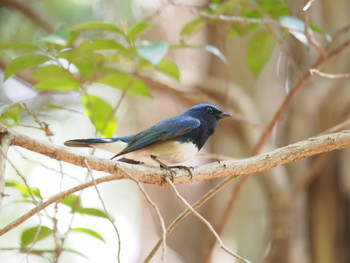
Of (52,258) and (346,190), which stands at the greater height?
(346,190)

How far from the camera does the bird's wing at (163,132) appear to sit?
375cm

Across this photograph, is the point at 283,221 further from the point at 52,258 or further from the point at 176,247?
the point at 52,258

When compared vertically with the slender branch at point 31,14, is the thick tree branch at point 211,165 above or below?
below

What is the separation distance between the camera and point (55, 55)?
3.45m

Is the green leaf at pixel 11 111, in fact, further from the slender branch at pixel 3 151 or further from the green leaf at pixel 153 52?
the green leaf at pixel 153 52

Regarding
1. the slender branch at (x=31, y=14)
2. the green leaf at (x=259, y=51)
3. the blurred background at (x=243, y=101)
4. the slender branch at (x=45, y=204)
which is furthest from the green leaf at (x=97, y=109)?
the slender branch at (x=31, y=14)

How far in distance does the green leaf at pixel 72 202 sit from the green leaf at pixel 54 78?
97 cm

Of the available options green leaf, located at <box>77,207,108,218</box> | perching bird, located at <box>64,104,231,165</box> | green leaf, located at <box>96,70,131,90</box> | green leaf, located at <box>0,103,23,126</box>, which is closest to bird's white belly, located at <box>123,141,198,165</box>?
perching bird, located at <box>64,104,231,165</box>

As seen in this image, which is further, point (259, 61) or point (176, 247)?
point (176, 247)

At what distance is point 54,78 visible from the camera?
362 cm

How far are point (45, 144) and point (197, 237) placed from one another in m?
4.03

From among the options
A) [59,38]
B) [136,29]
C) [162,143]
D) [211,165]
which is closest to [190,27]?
[136,29]

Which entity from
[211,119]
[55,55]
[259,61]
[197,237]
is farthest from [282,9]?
[197,237]

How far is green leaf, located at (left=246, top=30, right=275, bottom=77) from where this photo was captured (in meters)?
3.87
